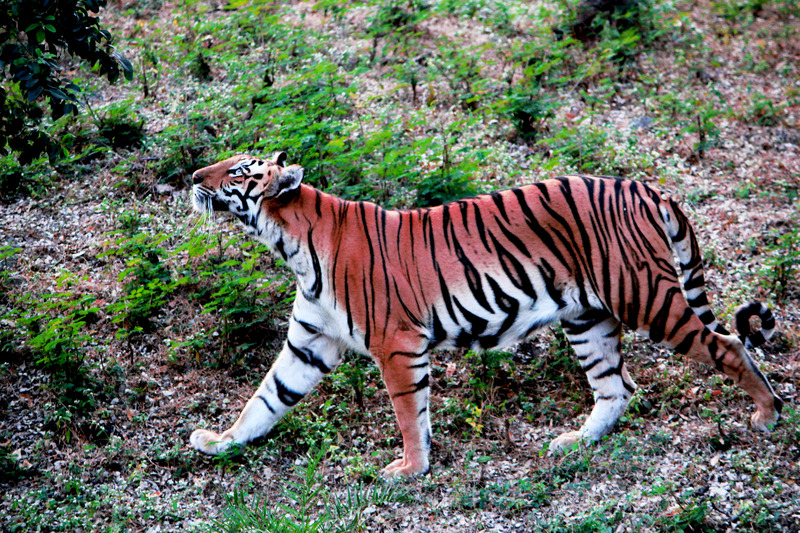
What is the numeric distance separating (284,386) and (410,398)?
33.4 inches

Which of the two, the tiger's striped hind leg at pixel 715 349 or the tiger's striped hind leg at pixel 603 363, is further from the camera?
the tiger's striped hind leg at pixel 603 363

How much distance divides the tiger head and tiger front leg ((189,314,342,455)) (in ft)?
2.46

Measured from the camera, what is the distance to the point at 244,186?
459 centimetres

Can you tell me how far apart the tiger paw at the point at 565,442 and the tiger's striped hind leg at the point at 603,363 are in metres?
0.06

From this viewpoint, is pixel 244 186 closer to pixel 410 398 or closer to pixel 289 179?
pixel 289 179

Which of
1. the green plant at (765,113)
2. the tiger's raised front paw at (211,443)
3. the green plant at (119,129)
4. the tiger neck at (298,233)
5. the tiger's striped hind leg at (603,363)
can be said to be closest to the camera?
the tiger neck at (298,233)

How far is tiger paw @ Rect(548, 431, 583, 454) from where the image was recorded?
4.65m

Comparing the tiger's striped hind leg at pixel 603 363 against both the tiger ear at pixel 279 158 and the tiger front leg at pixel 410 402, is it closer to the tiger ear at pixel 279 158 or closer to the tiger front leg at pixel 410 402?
the tiger front leg at pixel 410 402

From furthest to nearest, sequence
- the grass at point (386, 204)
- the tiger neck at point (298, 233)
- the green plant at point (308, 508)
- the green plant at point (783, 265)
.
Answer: the green plant at point (783, 265), the tiger neck at point (298, 233), the grass at point (386, 204), the green plant at point (308, 508)

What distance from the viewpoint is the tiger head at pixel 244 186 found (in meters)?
4.55

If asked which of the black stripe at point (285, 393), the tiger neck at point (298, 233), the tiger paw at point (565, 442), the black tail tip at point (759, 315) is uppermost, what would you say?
the tiger neck at point (298, 233)

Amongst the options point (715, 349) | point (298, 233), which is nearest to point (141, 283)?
point (298, 233)

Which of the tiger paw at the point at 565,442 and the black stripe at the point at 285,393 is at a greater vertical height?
the black stripe at the point at 285,393

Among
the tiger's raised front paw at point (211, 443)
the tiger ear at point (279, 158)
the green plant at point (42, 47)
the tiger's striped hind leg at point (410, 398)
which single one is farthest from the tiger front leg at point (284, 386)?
the green plant at point (42, 47)
